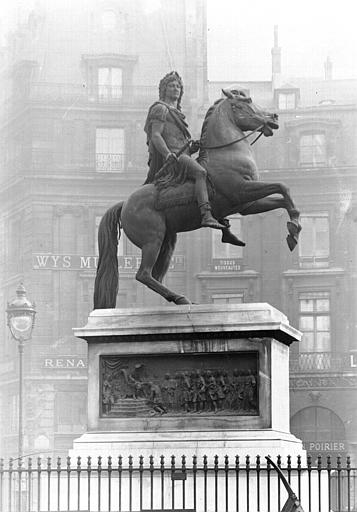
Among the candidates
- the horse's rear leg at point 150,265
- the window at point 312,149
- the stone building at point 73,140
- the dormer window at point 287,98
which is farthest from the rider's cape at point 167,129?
the window at point 312,149

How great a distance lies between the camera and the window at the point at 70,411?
45.2 m

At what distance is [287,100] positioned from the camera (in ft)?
163

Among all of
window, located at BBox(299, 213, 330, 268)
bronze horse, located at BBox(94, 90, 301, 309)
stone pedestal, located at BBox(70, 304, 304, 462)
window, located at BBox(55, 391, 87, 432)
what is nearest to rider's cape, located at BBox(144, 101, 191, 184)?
bronze horse, located at BBox(94, 90, 301, 309)

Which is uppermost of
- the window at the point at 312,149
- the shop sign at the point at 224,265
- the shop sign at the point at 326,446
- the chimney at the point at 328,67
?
the chimney at the point at 328,67

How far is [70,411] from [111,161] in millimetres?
9599

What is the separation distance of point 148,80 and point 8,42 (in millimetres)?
5410

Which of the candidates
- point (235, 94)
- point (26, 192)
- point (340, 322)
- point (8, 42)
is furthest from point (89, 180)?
point (235, 94)

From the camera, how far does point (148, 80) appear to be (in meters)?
49.2

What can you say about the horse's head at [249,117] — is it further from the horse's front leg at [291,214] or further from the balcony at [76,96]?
the balcony at [76,96]

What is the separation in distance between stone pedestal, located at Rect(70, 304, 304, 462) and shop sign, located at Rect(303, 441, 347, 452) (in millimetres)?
30316

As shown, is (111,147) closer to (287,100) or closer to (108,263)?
(287,100)

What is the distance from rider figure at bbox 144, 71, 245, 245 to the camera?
48.9ft

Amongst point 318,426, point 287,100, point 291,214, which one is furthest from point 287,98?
point 291,214

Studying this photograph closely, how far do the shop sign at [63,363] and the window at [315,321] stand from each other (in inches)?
326
